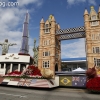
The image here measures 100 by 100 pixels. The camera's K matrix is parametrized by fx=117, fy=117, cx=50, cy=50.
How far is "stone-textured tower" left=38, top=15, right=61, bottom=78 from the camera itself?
3466cm

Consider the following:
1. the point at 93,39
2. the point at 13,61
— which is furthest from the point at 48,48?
the point at 13,61

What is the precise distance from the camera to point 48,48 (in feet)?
117

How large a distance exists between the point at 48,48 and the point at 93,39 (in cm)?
1312

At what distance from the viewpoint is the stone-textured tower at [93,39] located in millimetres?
30375

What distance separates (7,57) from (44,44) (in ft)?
78.7

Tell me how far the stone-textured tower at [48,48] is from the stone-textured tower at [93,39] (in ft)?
31.4

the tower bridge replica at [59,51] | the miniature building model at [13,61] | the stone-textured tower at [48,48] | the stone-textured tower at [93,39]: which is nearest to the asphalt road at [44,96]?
the tower bridge replica at [59,51]

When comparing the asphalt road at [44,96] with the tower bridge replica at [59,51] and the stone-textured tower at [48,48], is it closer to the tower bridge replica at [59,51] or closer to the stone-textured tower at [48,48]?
the tower bridge replica at [59,51]

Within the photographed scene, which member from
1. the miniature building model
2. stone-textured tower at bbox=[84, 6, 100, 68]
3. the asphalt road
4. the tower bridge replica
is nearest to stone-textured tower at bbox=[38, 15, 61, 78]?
the tower bridge replica

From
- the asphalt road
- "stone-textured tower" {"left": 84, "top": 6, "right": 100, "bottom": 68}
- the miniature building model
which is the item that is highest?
"stone-textured tower" {"left": 84, "top": 6, "right": 100, "bottom": 68}

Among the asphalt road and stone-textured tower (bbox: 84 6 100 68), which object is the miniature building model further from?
the asphalt road

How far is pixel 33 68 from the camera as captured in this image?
2106 cm

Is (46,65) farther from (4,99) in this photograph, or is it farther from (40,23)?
(4,99)

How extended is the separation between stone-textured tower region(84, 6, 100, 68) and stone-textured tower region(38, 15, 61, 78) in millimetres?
9572
